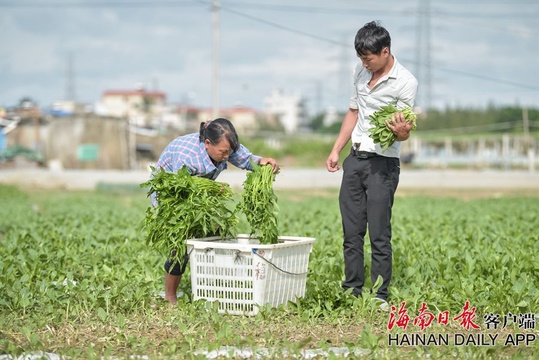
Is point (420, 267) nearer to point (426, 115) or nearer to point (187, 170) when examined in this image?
point (187, 170)

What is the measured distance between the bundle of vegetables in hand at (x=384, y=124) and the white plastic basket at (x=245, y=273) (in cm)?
94

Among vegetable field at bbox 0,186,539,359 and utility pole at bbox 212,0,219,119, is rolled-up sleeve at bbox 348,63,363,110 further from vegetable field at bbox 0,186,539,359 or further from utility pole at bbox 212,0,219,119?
utility pole at bbox 212,0,219,119

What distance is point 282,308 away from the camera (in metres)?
5.62

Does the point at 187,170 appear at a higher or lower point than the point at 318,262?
higher

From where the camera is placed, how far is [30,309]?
226 inches

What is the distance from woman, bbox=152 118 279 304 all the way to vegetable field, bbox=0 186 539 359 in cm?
26

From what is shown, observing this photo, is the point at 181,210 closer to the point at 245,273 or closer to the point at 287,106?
the point at 245,273

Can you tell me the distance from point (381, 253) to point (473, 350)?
162cm

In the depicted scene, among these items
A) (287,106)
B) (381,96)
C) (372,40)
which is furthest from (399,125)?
(287,106)

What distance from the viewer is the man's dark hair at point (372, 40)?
18.6 feet

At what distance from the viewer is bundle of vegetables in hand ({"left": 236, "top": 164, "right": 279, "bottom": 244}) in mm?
5855

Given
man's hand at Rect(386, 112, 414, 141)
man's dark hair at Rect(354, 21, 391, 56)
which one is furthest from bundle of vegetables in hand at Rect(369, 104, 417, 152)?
man's dark hair at Rect(354, 21, 391, 56)

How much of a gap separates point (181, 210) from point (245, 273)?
0.71 meters

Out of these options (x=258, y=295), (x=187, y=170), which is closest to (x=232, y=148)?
(x=187, y=170)
